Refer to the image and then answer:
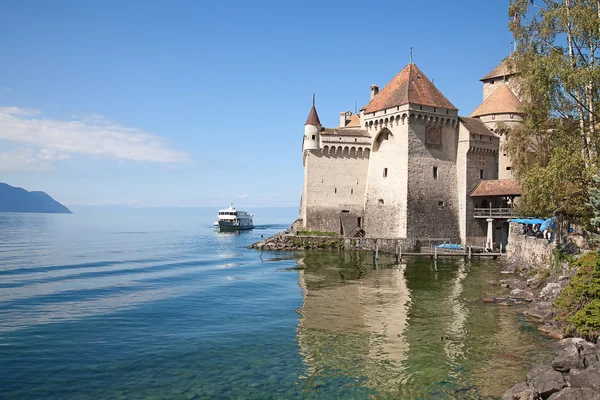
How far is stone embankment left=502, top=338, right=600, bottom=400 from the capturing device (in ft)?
31.5

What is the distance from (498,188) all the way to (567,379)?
2986 centimetres

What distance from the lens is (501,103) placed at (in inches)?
1631

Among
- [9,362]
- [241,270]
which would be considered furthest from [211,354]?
[241,270]

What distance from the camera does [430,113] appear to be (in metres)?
39.1

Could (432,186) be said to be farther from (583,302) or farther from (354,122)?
(583,302)

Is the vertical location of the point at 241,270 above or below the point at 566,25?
below

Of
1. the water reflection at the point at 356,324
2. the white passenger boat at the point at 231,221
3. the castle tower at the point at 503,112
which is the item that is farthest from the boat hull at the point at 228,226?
the water reflection at the point at 356,324

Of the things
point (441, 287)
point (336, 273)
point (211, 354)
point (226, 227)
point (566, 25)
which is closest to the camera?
point (211, 354)

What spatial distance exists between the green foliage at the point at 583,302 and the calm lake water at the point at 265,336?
3.86 feet

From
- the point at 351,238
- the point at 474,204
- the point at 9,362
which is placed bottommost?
the point at 9,362

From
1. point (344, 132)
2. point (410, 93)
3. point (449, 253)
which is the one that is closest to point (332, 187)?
point (344, 132)

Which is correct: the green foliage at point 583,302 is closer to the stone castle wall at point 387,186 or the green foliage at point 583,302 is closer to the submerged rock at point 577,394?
the submerged rock at point 577,394

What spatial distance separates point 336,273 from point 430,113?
17428 mm

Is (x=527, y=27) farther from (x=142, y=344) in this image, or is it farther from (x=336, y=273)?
(x=142, y=344)
